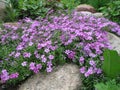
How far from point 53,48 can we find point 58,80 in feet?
1.34

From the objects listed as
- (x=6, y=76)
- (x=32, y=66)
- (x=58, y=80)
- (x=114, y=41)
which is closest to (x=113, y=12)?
(x=114, y=41)

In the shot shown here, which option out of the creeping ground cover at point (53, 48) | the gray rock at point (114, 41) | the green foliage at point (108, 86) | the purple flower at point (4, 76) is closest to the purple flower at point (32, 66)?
the creeping ground cover at point (53, 48)

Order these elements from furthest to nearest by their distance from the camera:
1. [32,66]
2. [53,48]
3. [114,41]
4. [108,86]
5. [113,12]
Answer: [113,12] → [114,41] → [53,48] → [32,66] → [108,86]

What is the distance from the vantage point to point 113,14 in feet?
16.5

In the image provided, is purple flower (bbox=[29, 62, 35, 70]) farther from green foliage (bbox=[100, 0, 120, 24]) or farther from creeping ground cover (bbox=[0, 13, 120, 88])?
green foliage (bbox=[100, 0, 120, 24])

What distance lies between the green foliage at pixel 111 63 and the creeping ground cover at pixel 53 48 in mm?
124

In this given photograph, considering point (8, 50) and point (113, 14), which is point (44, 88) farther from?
point (113, 14)

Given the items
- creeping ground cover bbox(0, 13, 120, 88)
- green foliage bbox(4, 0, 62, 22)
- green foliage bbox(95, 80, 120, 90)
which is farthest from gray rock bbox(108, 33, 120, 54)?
green foliage bbox(4, 0, 62, 22)

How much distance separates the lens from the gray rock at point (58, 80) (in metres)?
3.52

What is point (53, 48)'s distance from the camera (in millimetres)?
3686

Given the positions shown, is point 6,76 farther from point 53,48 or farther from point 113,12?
point 113,12

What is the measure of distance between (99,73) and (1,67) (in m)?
1.27

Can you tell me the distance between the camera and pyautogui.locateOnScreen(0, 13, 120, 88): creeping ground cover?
3.59 m

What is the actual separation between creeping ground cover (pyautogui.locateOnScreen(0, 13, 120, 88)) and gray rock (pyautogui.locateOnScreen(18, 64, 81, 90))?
0.26 ft
